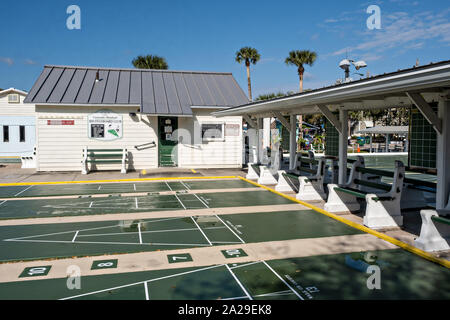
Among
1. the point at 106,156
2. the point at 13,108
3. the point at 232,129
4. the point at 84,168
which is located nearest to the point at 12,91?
the point at 13,108

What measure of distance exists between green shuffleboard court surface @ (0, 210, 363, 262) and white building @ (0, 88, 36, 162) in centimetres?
1939

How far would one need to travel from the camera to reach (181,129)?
1673 cm

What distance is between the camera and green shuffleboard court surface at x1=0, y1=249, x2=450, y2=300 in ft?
13.9

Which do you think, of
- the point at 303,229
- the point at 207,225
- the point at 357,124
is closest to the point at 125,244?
the point at 207,225

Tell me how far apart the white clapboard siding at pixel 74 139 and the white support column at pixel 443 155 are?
12119mm

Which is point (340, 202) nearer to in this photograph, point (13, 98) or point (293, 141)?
point (293, 141)

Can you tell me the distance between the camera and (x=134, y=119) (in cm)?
1612

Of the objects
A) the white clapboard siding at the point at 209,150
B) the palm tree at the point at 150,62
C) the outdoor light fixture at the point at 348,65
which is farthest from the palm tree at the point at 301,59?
the outdoor light fixture at the point at 348,65

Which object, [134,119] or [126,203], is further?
[134,119]

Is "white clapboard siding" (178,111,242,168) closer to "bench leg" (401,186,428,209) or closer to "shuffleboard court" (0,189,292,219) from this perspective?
"shuffleboard court" (0,189,292,219)

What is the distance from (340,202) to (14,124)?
22714mm

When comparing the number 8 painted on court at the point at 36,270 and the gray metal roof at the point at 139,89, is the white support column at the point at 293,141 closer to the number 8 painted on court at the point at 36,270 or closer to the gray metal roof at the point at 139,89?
the gray metal roof at the point at 139,89
